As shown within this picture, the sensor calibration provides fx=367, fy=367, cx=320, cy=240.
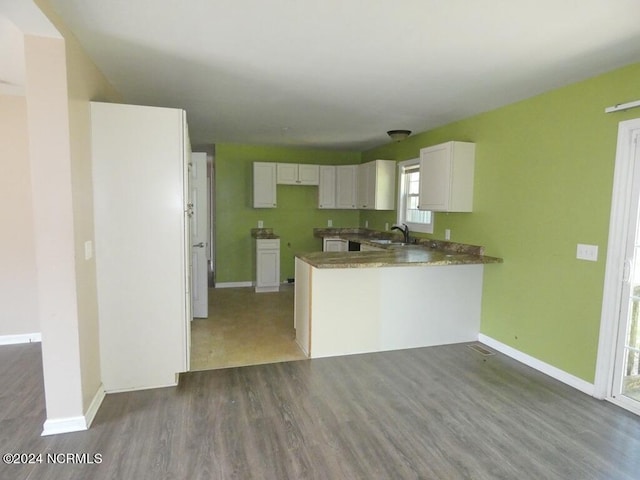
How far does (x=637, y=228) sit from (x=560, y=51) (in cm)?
134

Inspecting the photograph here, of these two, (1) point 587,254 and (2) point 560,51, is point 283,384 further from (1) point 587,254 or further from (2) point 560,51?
(2) point 560,51

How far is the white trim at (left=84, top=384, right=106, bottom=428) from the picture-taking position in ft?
7.63

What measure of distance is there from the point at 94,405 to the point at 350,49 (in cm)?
290

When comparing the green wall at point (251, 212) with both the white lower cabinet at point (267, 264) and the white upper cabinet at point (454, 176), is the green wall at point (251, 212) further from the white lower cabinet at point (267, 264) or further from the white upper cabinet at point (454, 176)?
the white upper cabinet at point (454, 176)

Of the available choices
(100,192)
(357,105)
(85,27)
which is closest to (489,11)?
(357,105)

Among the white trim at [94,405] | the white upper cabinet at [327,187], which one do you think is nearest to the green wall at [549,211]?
the white upper cabinet at [327,187]

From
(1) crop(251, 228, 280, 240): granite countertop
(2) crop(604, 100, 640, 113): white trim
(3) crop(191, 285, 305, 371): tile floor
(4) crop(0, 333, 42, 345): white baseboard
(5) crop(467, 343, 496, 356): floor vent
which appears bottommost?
(5) crop(467, 343, 496, 356): floor vent

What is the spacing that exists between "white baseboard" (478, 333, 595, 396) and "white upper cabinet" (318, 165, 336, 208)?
3.51 metres

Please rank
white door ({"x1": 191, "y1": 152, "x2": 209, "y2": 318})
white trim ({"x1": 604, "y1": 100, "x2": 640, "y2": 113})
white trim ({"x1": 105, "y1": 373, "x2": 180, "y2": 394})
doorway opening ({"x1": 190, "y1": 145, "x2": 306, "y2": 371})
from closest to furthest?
white trim ({"x1": 604, "y1": 100, "x2": 640, "y2": 113}) → white trim ({"x1": 105, "y1": 373, "x2": 180, "y2": 394}) → doorway opening ({"x1": 190, "y1": 145, "x2": 306, "y2": 371}) → white door ({"x1": 191, "y1": 152, "x2": 209, "y2": 318})

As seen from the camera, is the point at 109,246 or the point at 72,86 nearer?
the point at 72,86

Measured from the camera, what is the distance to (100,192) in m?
2.57

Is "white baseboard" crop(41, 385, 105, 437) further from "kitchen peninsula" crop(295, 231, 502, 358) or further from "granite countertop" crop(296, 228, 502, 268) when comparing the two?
→ "granite countertop" crop(296, 228, 502, 268)

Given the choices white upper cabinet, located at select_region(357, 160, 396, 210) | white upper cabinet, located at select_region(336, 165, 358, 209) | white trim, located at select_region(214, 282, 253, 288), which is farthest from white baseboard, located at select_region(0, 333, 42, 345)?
white upper cabinet, located at select_region(336, 165, 358, 209)

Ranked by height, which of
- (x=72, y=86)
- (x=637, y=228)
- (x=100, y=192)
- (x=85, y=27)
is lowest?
(x=637, y=228)
